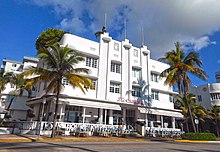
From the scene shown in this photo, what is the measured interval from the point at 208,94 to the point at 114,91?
26.9 metres

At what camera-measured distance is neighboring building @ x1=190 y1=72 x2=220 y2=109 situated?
39906 mm

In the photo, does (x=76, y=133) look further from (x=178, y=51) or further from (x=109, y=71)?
(x=178, y=51)

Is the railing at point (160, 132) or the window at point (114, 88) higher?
the window at point (114, 88)

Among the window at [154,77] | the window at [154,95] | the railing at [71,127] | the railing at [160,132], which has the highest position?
the window at [154,77]

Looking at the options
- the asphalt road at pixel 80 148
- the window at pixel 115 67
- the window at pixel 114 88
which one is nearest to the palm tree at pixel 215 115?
the window at pixel 114 88

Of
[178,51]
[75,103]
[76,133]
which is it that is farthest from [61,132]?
[178,51]

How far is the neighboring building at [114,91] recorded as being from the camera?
2159 centimetres

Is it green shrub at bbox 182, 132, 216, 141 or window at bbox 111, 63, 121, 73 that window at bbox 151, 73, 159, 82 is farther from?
green shrub at bbox 182, 132, 216, 141

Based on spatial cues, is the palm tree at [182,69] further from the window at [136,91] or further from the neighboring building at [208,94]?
the neighboring building at [208,94]

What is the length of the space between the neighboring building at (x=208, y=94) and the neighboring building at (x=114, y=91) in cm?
1517

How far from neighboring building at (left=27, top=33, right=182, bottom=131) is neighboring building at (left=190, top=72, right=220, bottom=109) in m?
15.2

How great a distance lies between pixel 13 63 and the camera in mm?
46375

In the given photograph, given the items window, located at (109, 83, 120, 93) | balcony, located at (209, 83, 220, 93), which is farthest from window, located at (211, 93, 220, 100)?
window, located at (109, 83, 120, 93)

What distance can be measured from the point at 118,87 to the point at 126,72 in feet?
8.41
